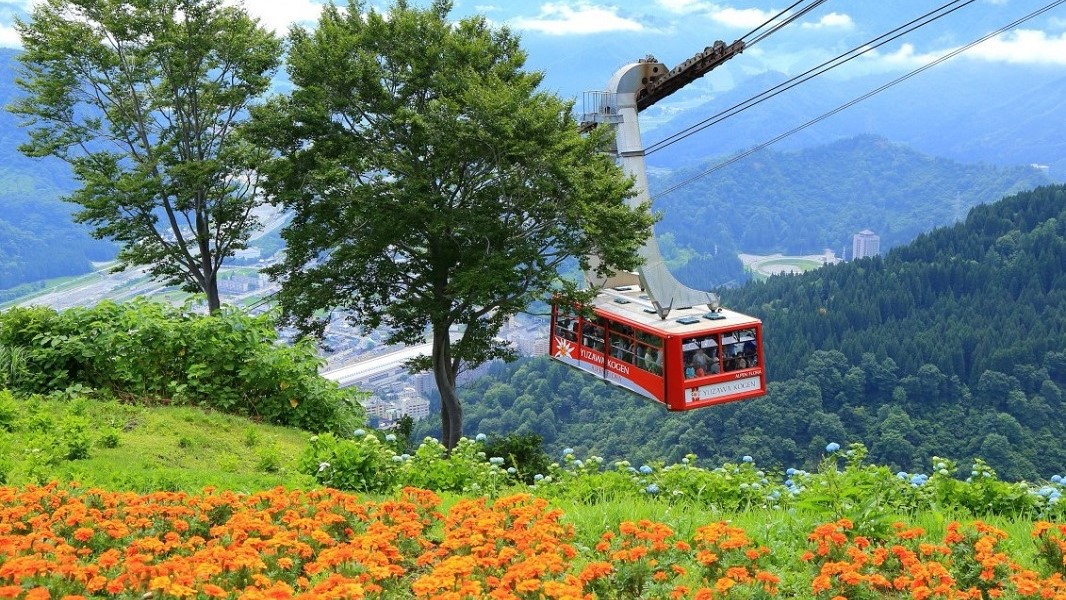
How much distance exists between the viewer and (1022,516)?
22.4ft

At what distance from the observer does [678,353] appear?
16125mm

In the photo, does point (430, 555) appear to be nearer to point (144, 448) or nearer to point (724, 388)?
point (144, 448)

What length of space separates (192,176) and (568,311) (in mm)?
7159

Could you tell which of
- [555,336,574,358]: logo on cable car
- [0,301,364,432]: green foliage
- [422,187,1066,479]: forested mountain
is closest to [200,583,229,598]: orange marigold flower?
[0,301,364,432]: green foliage

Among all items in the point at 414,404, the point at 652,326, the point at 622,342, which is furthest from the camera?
the point at 414,404

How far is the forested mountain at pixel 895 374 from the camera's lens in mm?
55344

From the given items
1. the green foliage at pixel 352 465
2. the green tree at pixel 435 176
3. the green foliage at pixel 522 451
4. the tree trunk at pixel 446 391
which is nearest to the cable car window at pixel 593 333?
the green tree at pixel 435 176

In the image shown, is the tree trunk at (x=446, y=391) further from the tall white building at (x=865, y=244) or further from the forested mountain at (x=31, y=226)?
the tall white building at (x=865, y=244)

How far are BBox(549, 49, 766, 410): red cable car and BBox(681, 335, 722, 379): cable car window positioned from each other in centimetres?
2

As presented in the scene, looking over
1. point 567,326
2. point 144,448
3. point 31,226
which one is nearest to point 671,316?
point 567,326

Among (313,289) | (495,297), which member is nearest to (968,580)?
(495,297)

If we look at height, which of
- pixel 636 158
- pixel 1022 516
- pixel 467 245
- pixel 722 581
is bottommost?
pixel 1022 516

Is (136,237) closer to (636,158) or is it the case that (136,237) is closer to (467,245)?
(467,245)

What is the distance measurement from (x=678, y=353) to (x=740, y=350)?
57.6 inches
